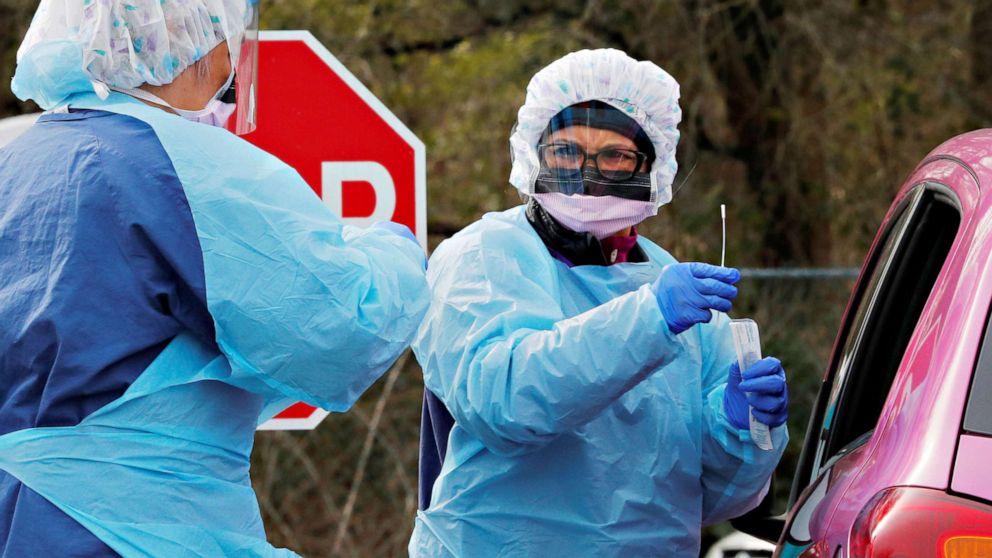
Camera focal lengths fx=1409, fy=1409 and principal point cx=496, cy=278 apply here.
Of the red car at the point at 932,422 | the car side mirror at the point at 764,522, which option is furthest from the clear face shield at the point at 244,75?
the car side mirror at the point at 764,522

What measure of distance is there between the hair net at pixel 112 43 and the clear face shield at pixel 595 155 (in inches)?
34.7

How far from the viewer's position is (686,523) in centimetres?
298

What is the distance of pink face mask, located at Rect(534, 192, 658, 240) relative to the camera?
2939mm

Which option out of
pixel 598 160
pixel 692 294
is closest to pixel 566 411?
pixel 692 294

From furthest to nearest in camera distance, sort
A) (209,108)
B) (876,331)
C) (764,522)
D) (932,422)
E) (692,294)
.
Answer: (764,522) → (876,331) → (692,294) → (209,108) → (932,422)

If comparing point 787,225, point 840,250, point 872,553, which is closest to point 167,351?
point 872,553

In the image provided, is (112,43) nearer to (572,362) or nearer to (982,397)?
(572,362)

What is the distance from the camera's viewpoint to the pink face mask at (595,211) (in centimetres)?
294

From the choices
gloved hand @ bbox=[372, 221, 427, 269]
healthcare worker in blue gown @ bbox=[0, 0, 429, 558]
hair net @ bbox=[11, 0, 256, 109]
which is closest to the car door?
gloved hand @ bbox=[372, 221, 427, 269]

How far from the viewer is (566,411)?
266 centimetres

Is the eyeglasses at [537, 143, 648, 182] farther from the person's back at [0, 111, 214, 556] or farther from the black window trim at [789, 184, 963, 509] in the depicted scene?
the person's back at [0, 111, 214, 556]

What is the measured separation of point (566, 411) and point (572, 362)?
0.10 meters

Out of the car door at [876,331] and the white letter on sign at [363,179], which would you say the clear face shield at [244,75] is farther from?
the car door at [876,331]

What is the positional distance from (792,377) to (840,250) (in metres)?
2.65
